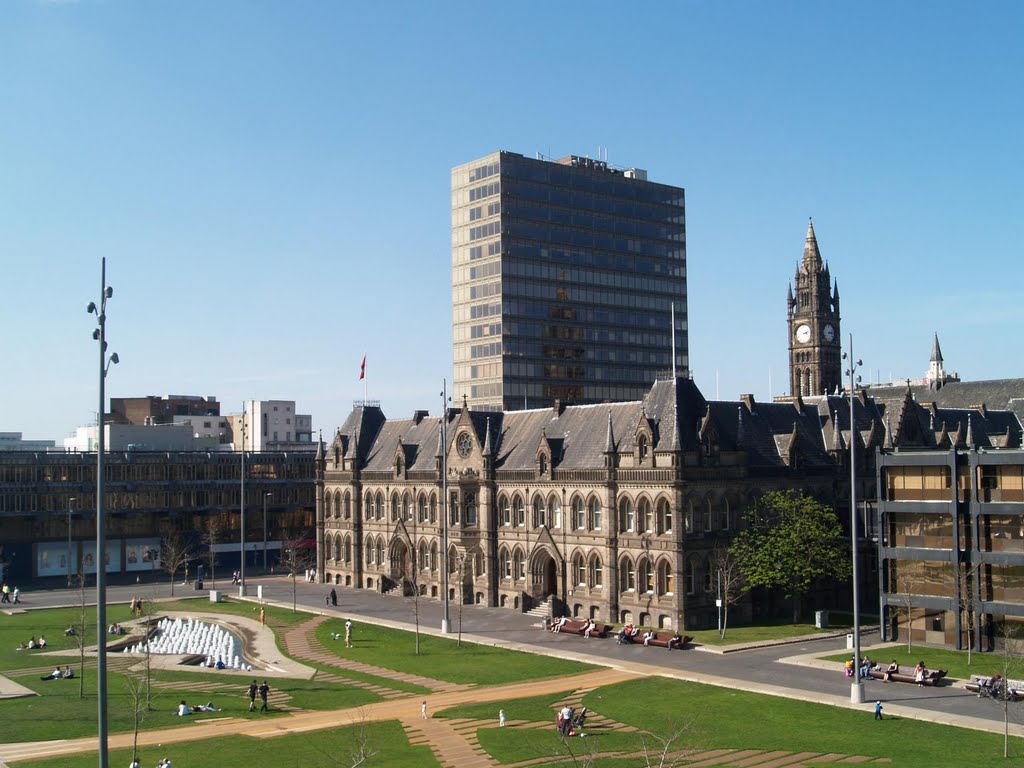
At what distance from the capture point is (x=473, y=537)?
98.2 metres

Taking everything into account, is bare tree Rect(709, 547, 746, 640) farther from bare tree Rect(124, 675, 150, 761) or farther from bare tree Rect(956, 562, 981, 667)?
bare tree Rect(124, 675, 150, 761)

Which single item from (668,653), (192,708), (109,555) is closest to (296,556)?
(109,555)

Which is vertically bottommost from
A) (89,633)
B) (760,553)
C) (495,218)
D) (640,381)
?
(89,633)

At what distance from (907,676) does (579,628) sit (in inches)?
1012

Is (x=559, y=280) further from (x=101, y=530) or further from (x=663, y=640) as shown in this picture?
(x=101, y=530)

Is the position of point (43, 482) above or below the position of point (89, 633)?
above

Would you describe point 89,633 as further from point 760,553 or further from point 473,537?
point 760,553

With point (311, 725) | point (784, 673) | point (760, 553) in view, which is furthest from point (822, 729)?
point (760, 553)

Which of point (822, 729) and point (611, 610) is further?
point (611, 610)

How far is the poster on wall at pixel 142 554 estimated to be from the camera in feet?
438

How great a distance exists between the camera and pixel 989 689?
55719 millimetres

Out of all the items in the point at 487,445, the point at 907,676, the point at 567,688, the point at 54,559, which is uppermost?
the point at 487,445

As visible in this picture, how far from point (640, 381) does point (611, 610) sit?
7820 centimetres

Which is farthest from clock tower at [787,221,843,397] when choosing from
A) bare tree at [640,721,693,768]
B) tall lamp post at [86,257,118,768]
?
tall lamp post at [86,257,118,768]
